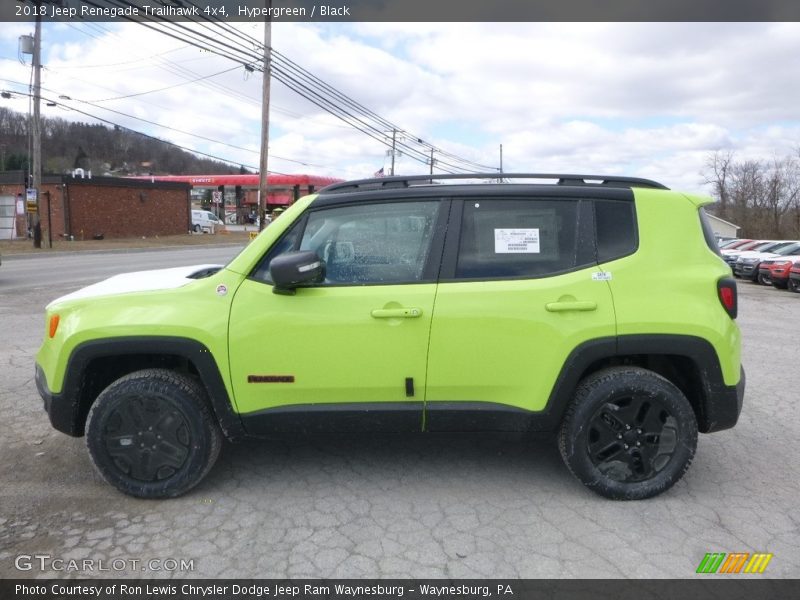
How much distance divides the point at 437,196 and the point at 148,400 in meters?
1.97

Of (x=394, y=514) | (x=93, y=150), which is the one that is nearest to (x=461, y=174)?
(x=394, y=514)

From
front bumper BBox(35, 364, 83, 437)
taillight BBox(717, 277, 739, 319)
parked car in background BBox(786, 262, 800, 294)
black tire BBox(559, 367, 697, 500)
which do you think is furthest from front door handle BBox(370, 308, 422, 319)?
parked car in background BBox(786, 262, 800, 294)

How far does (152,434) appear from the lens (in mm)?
3590

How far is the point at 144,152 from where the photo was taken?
66.6m

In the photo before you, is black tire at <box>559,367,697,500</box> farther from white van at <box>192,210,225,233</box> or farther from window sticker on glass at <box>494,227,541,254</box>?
white van at <box>192,210,225,233</box>

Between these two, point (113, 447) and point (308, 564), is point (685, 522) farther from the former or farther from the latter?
point (113, 447)

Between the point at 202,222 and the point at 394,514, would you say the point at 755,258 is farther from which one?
the point at 202,222

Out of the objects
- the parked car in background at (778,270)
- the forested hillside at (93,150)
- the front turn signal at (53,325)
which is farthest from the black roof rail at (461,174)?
the forested hillside at (93,150)

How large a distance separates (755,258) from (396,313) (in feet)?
72.2

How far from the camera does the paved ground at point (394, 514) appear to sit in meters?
3.00

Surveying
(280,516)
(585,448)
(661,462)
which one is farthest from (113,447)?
(661,462)

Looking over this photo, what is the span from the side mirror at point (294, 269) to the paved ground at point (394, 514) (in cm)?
125

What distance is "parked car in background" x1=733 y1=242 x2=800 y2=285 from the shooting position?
21219 mm

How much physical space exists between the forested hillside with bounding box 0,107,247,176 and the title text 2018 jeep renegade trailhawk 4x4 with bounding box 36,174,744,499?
45099 millimetres
